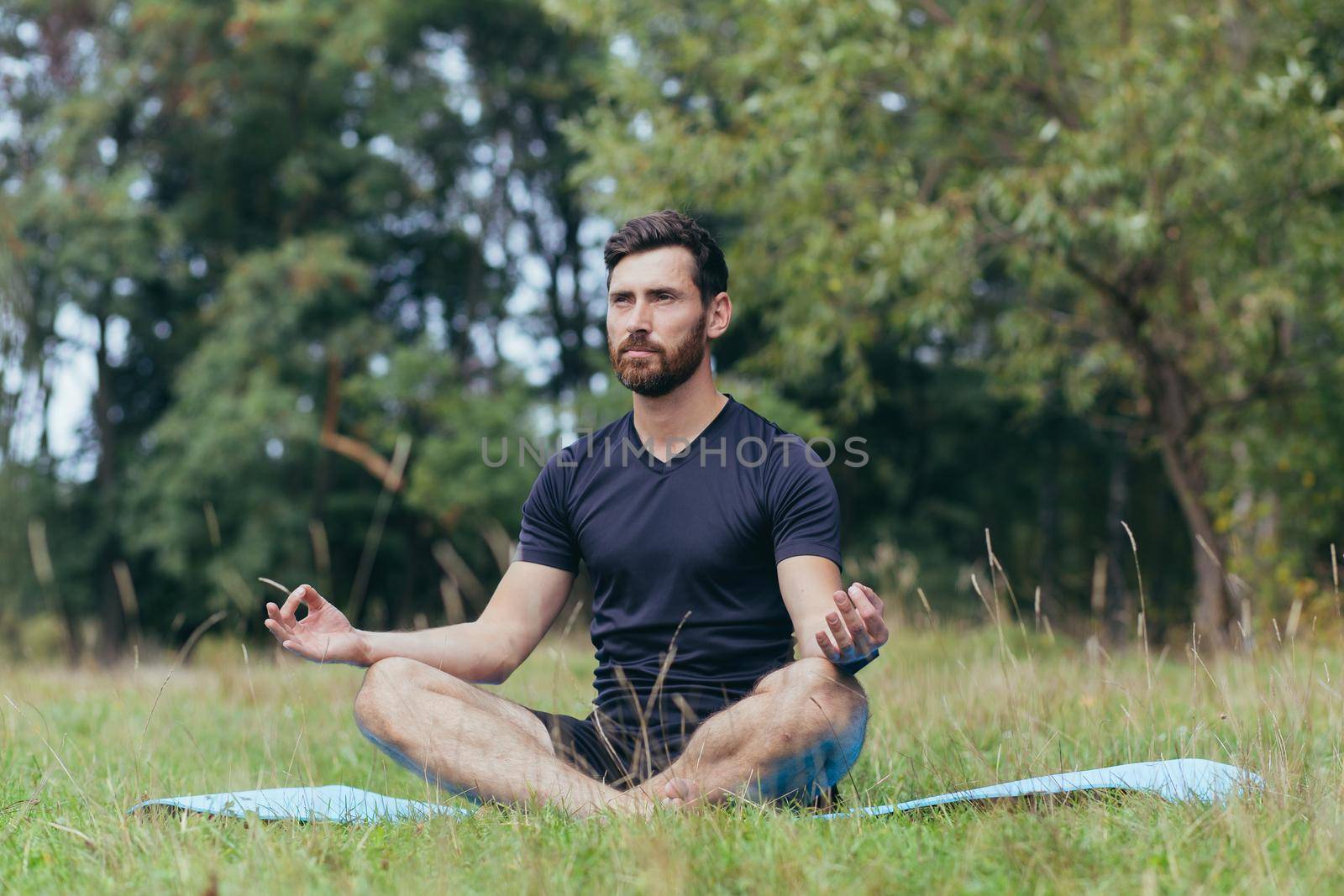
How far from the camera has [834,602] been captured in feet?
7.85

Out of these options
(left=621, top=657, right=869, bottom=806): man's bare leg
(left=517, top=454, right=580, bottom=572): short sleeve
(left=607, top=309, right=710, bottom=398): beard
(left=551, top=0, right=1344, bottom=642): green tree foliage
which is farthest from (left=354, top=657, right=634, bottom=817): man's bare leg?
(left=551, top=0, right=1344, bottom=642): green tree foliage

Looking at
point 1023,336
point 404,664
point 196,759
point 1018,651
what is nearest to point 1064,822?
point 404,664

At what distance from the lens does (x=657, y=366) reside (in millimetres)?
3018

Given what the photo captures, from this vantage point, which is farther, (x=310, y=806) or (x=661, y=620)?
(x=661, y=620)

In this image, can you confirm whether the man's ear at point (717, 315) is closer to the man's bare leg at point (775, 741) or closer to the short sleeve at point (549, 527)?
the short sleeve at point (549, 527)

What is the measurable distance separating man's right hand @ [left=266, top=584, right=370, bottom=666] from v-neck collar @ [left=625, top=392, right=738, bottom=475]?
86 centimetres

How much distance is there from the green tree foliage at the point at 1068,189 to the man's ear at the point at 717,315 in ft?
14.5

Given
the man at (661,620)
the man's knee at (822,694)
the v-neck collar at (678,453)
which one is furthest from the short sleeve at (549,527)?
the man's knee at (822,694)

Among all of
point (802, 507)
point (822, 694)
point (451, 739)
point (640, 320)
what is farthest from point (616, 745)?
point (640, 320)

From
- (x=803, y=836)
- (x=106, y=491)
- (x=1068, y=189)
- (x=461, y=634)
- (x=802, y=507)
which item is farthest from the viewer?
(x=106, y=491)

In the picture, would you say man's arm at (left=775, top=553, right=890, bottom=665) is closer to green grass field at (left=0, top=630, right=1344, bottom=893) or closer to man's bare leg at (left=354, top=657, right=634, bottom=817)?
green grass field at (left=0, top=630, right=1344, bottom=893)

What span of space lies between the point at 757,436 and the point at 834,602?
2.41ft

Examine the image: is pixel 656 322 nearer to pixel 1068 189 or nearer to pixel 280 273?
pixel 1068 189

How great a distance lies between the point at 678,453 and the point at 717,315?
0.41 m
